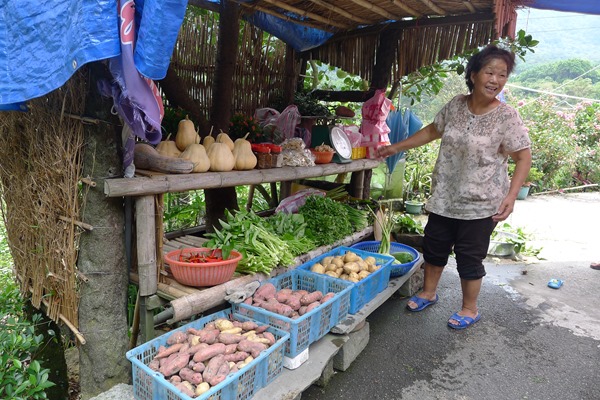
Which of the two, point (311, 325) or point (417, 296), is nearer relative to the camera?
point (311, 325)

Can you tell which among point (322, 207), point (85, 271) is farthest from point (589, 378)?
point (85, 271)

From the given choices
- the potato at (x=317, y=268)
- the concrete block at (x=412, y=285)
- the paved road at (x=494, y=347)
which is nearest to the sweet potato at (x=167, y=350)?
the paved road at (x=494, y=347)

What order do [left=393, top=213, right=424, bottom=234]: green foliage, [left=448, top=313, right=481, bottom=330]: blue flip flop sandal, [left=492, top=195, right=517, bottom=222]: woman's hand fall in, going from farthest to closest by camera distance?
[left=393, top=213, right=424, bottom=234]: green foliage < [left=448, top=313, right=481, bottom=330]: blue flip flop sandal < [left=492, top=195, right=517, bottom=222]: woman's hand

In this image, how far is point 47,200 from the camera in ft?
9.34

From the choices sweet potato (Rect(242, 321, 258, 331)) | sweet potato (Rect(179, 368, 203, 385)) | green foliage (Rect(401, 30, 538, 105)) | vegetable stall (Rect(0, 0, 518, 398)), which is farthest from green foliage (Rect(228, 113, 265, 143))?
green foliage (Rect(401, 30, 538, 105))

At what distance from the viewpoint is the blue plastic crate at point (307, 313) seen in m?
2.69

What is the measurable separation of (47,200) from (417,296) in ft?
11.6

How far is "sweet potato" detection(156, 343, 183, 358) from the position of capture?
2.34 meters

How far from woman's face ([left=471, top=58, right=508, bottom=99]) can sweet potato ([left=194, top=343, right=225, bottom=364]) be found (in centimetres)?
283

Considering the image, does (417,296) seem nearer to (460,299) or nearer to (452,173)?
(460,299)

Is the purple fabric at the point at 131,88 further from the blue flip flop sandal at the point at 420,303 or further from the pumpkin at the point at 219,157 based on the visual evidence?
the blue flip flop sandal at the point at 420,303

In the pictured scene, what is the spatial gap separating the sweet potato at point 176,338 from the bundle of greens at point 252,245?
2.16ft

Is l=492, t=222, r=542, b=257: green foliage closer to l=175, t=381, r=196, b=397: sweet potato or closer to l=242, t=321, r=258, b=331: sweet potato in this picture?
l=242, t=321, r=258, b=331: sweet potato

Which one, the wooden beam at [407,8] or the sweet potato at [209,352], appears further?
the wooden beam at [407,8]
